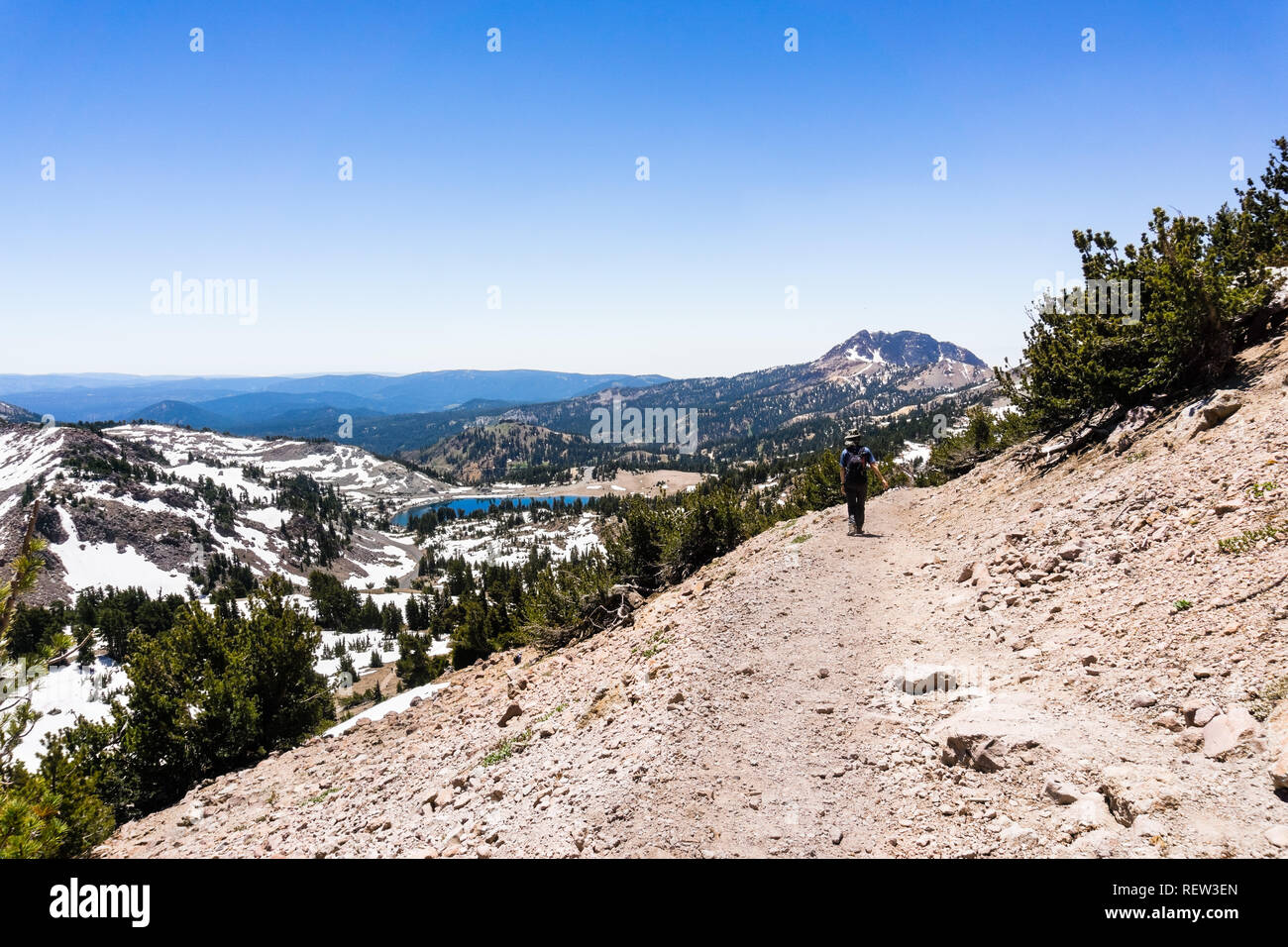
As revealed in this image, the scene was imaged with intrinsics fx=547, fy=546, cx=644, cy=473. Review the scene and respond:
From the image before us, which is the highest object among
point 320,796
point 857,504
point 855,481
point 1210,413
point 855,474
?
point 1210,413

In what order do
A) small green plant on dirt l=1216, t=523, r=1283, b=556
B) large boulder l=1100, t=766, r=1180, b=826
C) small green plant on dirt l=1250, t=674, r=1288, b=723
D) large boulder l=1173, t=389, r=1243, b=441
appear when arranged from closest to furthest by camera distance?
large boulder l=1100, t=766, r=1180, b=826 < small green plant on dirt l=1250, t=674, r=1288, b=723 < small green plant on dirt l=1216, t=523, r=1283, b=556 < large boulder l=1173, t=389, r=1243, b=441

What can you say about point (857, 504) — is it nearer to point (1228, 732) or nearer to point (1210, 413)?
point (1210, 413)

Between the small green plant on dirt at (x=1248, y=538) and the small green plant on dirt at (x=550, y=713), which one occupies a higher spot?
the small green plant on dirt at (x=1248, y=538)

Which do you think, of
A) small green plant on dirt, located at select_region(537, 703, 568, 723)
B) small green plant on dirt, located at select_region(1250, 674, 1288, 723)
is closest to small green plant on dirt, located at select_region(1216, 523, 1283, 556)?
small green plant on dirt, located at select_region(1250, 674, 1288, 723)

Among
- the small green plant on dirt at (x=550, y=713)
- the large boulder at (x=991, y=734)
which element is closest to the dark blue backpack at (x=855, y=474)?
the large boulder at (x=991, y=734)

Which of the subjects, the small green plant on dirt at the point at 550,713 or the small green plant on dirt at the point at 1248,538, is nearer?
the small green plant on dirt at the point at 1248,538

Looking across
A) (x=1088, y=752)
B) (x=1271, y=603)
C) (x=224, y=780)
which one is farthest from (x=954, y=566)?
(x=224, y=780)

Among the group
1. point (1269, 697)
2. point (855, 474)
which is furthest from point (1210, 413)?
point (1269, 697)

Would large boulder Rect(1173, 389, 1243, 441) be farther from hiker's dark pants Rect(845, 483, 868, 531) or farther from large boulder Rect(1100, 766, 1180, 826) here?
large boulder Rect(1100, 766, 1180, 826)

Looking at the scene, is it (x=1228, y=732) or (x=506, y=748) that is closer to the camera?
(x=1228, y=732)

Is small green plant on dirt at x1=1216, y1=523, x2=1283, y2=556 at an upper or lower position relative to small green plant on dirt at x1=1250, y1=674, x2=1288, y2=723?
upper

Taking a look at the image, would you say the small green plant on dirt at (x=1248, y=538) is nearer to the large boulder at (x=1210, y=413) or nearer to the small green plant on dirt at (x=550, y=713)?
the large boulder at (x=1210, y=413)

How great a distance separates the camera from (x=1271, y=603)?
18.5 ft

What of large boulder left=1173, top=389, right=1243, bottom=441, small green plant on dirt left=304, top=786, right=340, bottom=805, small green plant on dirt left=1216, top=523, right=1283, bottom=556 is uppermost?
large boulder left=1173, top=389, right=1243, bottom=441
